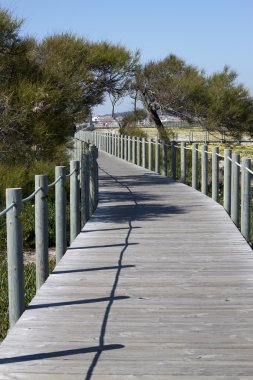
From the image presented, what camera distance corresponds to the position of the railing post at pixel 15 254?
6070mm

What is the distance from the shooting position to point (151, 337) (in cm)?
561

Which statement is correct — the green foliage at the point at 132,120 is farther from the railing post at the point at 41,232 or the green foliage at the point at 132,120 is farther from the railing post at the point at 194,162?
the railing post at the point at 41,232

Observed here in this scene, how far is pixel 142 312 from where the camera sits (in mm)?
6344

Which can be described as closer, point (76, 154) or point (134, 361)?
point (134, 361)

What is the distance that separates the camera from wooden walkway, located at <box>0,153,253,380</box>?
4.99 meters

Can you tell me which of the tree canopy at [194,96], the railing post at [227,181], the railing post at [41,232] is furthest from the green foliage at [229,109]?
the railing post at [41,232]

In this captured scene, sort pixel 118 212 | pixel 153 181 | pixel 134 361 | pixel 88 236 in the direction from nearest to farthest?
1. pixel 134 361
2. pixel 88 236
3. pixel 118 212
4. pixel 153 181

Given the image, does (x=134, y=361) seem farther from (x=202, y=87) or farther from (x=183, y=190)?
(x=202, y=87)

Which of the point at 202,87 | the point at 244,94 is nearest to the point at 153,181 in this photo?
the point at 202,87

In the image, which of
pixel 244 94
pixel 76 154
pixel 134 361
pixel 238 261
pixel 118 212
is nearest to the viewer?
pixel 134 361

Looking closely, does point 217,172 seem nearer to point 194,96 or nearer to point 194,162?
point 194,162

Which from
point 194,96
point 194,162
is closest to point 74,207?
point 194,162

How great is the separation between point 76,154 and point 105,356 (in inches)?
917

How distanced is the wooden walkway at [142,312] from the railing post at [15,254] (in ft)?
0.47
